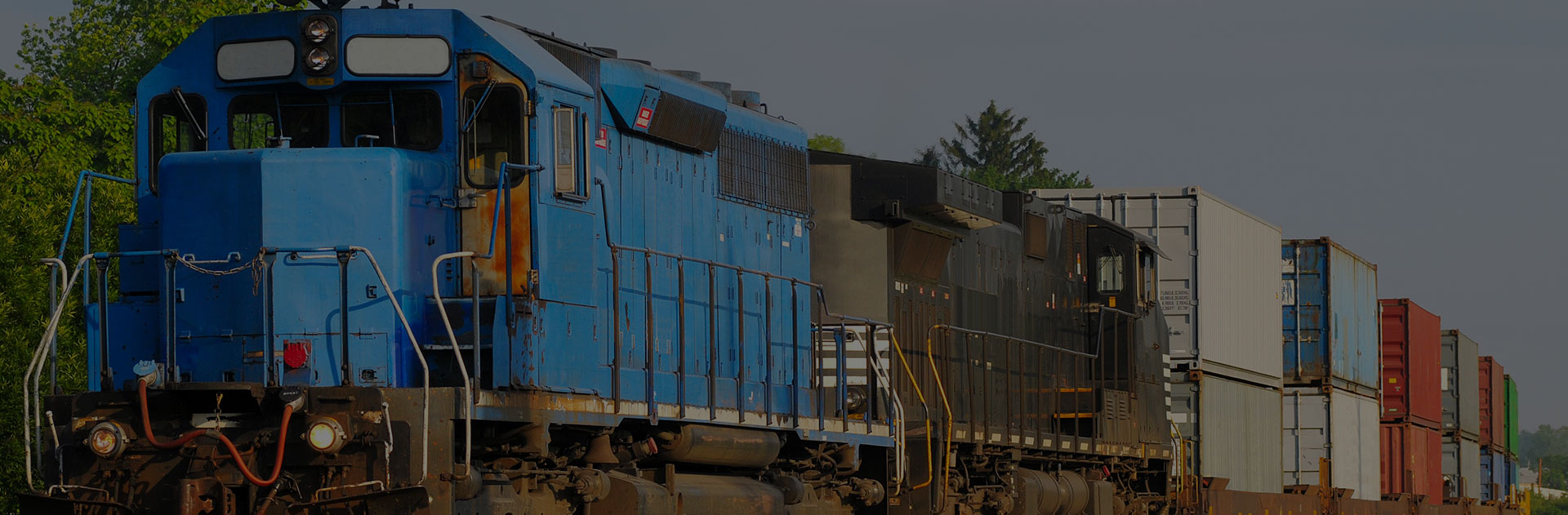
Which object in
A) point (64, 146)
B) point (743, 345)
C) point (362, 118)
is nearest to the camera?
point (362, 118)

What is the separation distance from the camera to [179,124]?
28.3 feet

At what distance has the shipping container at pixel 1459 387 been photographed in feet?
107

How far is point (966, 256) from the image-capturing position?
1426cm

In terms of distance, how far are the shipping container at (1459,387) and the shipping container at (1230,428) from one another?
33.7 feet

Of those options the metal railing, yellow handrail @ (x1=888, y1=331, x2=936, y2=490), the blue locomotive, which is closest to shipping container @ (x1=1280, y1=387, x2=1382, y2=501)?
yellow handrail @ (x1=888, y1=331, x2=936, y2=490)

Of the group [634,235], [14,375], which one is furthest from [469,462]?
[14,375]

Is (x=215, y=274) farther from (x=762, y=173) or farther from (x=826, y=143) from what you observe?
(x=826, y=143)

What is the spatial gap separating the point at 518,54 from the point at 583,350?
1495 mm

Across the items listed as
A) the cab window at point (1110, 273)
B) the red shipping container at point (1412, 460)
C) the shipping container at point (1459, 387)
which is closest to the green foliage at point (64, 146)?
the cab window at point (1110, 273)

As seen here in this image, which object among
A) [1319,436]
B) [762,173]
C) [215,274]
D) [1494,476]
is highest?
[762,173]

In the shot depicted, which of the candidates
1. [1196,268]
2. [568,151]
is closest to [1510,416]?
[1196,268]

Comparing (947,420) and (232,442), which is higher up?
(232,442)

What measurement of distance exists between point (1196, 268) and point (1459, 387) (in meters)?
14.1

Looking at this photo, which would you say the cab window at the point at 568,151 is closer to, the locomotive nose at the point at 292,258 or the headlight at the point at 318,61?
the locomotive nose at the point at 292,258
